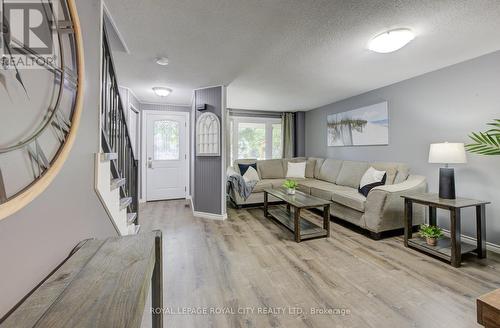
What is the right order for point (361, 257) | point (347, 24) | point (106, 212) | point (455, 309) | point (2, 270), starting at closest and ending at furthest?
1. point (2, 270)
2. point (106, 212)
3. point (455, 309)
4. point (347, 24)
5. point (361, 257)

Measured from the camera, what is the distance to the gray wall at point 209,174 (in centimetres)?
368

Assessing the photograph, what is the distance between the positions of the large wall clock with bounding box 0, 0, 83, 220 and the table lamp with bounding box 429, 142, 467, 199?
3278 millimetres

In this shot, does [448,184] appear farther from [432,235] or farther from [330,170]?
[330,170]

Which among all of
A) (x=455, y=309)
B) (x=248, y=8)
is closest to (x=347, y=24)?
(x=248, y=8)

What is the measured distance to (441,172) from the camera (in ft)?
8.18

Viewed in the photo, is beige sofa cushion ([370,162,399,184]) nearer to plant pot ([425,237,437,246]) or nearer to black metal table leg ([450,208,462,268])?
plant pot ([425,237,437,246])

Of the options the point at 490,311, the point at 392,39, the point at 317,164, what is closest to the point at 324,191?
the point at 317,164

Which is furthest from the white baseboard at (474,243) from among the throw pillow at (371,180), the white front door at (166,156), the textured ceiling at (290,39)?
the white front door at (166,156)

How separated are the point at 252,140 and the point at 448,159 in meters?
4.10

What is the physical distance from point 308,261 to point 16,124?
239cm

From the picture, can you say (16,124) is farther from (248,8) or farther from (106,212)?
(248,8)
